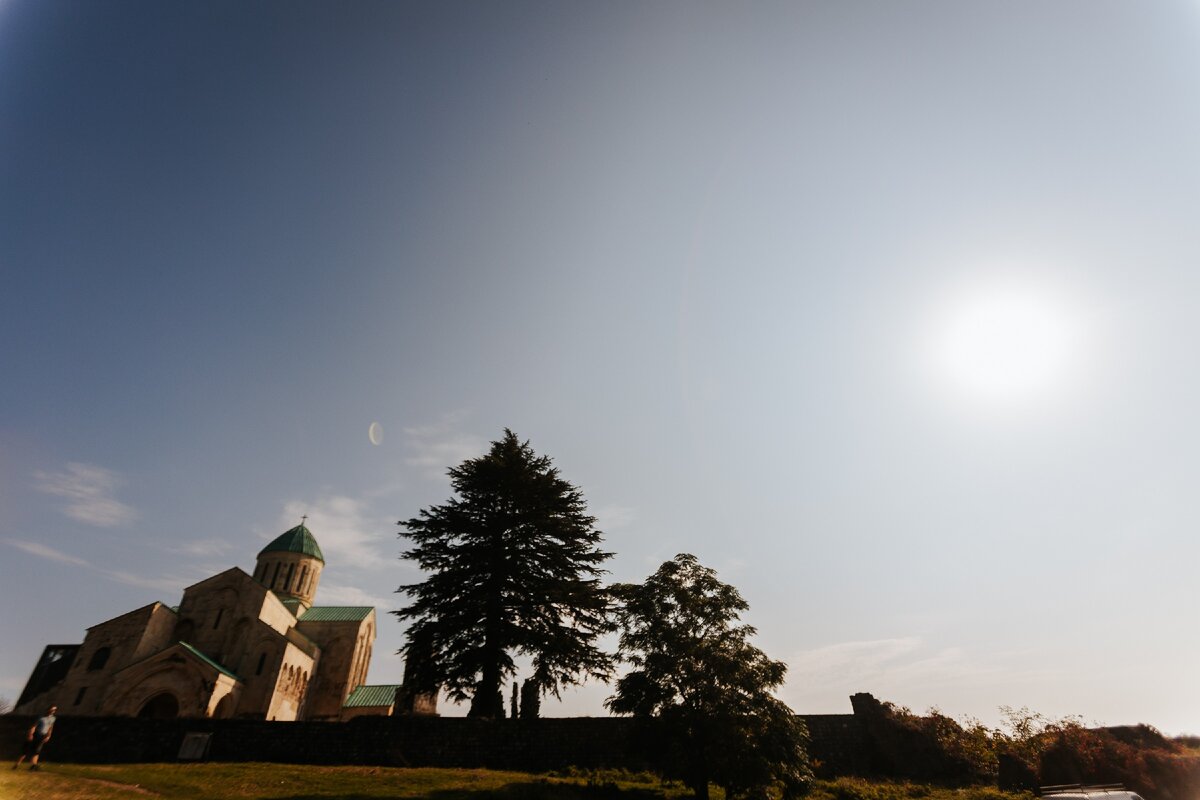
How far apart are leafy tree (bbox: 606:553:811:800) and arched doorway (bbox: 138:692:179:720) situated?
92.5ft

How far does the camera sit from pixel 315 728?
54.5ft

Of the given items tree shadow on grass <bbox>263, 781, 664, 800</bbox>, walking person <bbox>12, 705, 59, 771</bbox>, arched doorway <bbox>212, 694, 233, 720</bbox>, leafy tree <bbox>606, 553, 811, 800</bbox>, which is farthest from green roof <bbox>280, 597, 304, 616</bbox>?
leafy tree <bbox>606, 553, 811, 800</bbox>

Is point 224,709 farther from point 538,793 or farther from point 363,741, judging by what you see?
point 538,793

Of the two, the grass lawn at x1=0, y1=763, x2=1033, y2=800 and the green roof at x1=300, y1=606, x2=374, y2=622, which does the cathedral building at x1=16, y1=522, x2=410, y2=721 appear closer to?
the green roof at x1=300, y1=606, x2=374, y2=622

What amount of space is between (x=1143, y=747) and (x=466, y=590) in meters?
24.6

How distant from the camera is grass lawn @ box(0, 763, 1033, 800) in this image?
1224 cm

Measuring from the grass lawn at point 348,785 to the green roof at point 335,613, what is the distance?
1047 inches

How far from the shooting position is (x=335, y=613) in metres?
41.3

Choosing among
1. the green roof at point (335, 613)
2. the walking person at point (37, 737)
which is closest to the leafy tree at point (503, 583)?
the walking person at point (37, 737)

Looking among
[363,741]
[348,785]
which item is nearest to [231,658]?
[363,741]

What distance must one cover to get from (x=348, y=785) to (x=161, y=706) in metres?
23.3

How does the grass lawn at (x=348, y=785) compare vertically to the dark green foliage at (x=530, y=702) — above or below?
below

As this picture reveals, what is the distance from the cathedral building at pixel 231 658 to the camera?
2792 centimetres

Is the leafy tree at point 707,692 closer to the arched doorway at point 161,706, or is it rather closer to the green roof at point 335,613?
the arched doorway at point 161,706
